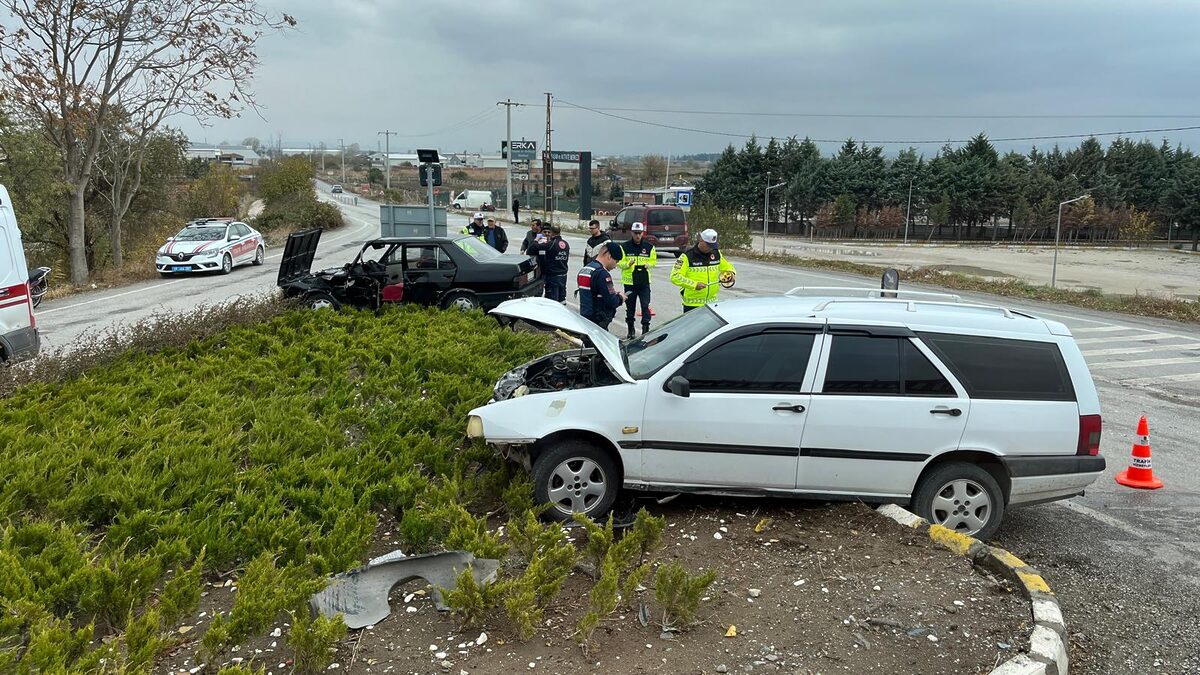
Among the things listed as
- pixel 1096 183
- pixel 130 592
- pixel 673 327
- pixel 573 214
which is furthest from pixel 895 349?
pixel 1096 183

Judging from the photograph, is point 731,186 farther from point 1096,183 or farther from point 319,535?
point 319,535

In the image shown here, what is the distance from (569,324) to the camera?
5430mm

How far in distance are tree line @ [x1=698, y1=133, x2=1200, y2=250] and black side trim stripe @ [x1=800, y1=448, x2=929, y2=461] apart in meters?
63.3

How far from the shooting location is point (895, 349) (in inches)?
196

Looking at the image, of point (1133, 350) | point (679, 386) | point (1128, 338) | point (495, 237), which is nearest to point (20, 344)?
point (679, 386)

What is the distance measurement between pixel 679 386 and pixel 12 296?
769 cm

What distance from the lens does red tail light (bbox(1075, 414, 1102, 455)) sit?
4.88m

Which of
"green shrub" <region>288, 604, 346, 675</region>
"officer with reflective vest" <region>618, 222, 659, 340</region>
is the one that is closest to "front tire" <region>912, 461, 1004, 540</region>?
"green shrub" <region>288, 604, 346, 675</region>

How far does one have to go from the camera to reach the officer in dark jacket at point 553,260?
41.7 ft

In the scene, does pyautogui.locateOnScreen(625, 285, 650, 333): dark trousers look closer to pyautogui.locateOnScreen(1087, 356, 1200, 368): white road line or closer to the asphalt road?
the asphalt road

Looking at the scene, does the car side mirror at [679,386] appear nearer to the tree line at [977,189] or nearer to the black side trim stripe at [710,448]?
the black side trim stripe at [710,448]

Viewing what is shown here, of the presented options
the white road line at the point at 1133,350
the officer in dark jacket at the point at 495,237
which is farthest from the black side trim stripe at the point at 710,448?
the officer in dark jacket at the point at 495,237

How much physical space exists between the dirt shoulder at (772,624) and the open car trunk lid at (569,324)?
127 centimetres

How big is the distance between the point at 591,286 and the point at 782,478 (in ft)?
17.6
